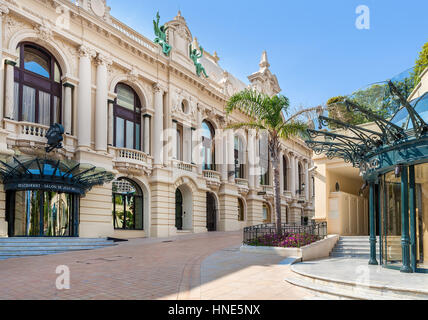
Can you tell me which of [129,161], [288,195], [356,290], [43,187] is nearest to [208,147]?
[129,161]

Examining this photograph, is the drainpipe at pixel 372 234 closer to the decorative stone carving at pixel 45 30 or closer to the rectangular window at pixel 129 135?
the rectangular window at pixel 129 135

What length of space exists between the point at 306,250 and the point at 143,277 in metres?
6.89

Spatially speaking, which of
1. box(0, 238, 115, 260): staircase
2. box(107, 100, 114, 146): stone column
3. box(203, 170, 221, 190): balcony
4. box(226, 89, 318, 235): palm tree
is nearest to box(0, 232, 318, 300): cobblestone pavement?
box(0, 238, 115, 260): staircase

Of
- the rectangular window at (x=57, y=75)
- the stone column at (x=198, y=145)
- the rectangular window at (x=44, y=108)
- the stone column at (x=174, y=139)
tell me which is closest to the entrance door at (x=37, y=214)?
the rectangular window at (x=44, y=108)

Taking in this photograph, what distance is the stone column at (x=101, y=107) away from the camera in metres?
23.9

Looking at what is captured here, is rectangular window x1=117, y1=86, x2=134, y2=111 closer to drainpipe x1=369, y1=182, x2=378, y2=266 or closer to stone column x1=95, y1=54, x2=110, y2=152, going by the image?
stone column x1=95, y1=54, x2=110, y2=152

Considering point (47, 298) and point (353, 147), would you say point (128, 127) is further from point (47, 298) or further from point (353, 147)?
point (47, 298)

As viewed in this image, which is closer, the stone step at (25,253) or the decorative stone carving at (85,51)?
the stone step at (25,253)

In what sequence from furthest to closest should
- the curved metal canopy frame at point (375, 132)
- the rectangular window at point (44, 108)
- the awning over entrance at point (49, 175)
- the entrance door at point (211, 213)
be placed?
1. the entrance door at point (211, 213)
2. the rectangular window at point (44, 108)
3. the awning over entrance at point (49, 175)
4. the curved metal canopy frame at point (375, 132)

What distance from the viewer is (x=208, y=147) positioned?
3581 centimetres

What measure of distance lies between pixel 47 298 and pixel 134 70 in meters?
21.5

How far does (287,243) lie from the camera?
612 inches

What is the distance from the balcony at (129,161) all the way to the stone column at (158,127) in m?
1.28

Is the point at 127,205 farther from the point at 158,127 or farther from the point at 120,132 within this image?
the point at 158,127
